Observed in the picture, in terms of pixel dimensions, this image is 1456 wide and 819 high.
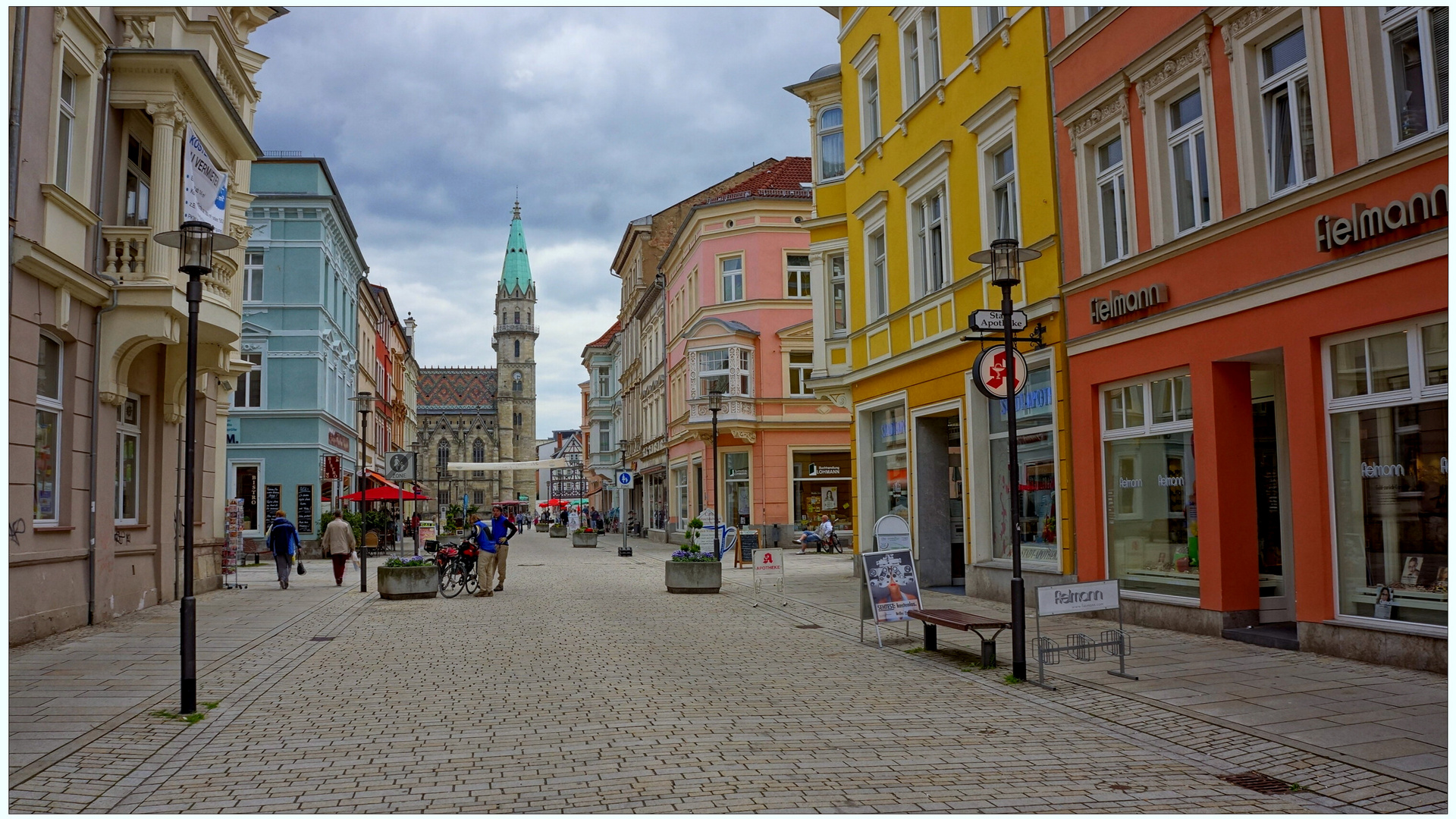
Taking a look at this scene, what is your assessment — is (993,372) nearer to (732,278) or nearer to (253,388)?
(732,278)

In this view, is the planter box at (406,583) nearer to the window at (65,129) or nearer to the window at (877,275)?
the window at (65,129)

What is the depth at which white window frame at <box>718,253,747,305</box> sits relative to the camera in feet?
132

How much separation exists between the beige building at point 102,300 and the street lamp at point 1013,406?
9.74 metres

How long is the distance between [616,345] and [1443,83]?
6353 cm

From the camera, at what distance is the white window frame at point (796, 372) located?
39.4 m

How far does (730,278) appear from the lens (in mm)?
40469

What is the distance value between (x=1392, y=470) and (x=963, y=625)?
156 inches

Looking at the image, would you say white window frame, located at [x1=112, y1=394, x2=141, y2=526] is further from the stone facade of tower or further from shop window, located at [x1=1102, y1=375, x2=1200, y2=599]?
the stone facade of tower

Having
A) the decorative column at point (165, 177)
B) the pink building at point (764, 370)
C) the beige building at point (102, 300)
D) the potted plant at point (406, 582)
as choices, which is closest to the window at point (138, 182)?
the beige building at point (102, 300)

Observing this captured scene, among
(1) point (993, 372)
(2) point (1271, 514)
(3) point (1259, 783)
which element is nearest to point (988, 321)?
(1) point (993, 372)

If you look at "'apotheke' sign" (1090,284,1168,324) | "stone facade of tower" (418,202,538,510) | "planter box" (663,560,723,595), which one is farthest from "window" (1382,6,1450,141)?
"stone facade of tower" (418,202,538,510)

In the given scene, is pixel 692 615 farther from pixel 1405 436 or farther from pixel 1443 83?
pixel 1443 83

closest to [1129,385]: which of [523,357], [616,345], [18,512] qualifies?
[18,512]

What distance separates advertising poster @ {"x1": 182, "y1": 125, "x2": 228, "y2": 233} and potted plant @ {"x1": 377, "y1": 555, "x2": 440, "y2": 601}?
6.77 metres
